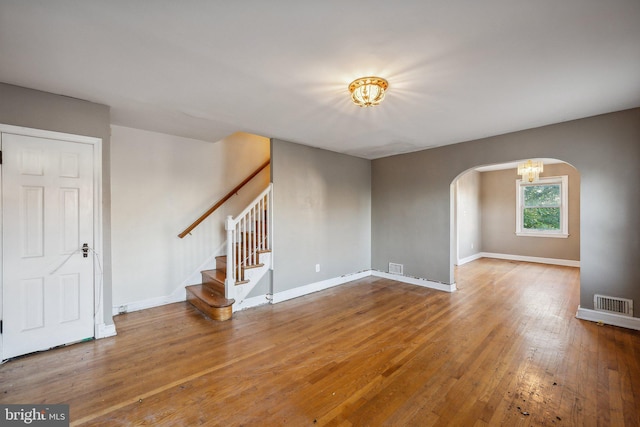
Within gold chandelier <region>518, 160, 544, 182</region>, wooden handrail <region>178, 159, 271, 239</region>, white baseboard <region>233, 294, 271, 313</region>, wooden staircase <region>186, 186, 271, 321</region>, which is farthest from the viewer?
gold chandelier <region>518, 160, 544, 182</region>

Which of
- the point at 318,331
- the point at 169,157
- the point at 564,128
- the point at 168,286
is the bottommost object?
the point at 318,331

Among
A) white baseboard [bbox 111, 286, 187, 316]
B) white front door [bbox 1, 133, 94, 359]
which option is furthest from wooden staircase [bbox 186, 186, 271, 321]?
white front door [bbox 1, 133, 94, 359]

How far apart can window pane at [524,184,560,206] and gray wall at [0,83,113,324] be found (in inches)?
358

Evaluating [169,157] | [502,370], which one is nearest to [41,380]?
[169,157]

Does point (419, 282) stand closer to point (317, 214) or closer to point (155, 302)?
point (317, 214)

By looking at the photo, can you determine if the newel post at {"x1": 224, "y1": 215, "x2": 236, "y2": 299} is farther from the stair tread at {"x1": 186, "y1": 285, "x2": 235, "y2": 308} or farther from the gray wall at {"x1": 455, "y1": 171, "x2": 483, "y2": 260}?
the gray wall at {"x1": 455, "y1": 171, "x2": 483, "y2": 260}

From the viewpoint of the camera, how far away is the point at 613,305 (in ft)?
10.3

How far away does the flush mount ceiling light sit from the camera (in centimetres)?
228

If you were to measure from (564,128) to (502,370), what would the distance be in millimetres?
3187

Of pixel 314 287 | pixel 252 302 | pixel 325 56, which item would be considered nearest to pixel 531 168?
pixel 314 287

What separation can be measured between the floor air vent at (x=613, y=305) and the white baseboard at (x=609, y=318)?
5cm

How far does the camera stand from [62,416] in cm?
175

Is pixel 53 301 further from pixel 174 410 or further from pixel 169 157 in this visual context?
pixel 169 157

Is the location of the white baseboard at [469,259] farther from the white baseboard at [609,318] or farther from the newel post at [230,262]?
the newel post at [230,262]
